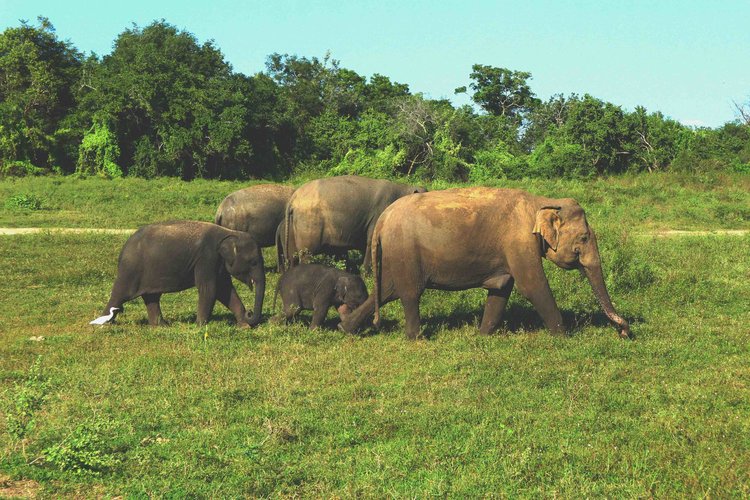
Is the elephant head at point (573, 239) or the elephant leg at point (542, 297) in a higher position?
the elephant head at point (573, 239)

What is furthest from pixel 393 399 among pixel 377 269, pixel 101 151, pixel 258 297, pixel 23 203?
pixel 101 151

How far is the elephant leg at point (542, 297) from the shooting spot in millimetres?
10469

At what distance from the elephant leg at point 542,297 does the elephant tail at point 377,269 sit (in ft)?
5.79

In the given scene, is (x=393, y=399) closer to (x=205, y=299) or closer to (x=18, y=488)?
(x=18, y=488)

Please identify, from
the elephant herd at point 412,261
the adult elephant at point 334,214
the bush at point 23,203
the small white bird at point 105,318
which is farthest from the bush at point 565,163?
the small white bird at point 105,318

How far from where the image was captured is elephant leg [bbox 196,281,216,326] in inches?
454

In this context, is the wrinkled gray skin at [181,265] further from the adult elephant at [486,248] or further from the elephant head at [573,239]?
the elephant head at [573,239]

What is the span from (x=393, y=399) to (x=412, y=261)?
123 inches

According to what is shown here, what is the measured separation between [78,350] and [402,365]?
373 centimetres

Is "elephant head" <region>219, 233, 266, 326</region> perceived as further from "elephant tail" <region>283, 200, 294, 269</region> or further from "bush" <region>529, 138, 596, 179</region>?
"bush" <region>529, 138, 596, 179</region>

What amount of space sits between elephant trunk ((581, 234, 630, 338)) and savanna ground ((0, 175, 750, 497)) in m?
0.21

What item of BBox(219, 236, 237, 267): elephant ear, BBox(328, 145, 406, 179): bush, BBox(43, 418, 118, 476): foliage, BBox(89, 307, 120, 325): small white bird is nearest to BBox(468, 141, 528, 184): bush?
BBox(328, 145, 406, 179): bush

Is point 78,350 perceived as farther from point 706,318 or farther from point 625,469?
point 706,318

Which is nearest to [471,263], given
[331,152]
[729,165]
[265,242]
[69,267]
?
[265,242]
